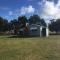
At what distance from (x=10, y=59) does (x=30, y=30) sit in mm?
47141

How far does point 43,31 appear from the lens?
5678 centimetres

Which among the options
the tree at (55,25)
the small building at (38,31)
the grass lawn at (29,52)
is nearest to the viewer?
the grass lawn at (29,52)

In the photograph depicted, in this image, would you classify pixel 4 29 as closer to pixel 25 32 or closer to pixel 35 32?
pixel 25 32

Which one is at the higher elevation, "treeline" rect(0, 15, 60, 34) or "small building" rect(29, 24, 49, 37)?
"treeline" rect(0, 15, 60, 34)

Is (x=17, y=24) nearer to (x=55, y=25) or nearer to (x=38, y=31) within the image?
(x=55, y=25)

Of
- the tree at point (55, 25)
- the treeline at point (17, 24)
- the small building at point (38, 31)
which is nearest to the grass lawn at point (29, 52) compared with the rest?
the small building at point (38, 31)

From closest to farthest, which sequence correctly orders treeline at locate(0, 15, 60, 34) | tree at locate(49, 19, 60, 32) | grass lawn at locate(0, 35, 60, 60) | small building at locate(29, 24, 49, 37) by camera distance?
1. grass lawn at locate(0, 35, 60, 60)
2. small building at locate(29, 24, 49, 37)
3. treeline at locate(0, 15, 60, 34)
4. tree at locate(49, 19, 60, 32)

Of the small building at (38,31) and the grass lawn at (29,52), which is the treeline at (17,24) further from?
the grass lawn at (29,52)

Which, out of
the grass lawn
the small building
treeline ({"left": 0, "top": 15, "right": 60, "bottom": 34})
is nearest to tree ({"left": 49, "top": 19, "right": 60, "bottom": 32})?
treeline ({"left": 0, "top": 15, "right": 60, "bottom": 34})

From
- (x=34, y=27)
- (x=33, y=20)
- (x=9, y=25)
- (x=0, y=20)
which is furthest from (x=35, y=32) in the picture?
(x=33, y=20)

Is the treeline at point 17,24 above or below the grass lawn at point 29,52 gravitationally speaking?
above

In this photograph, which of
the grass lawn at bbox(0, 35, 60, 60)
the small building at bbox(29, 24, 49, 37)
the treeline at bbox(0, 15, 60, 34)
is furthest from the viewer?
the treeline at bbox(0, 15, 60, 34)

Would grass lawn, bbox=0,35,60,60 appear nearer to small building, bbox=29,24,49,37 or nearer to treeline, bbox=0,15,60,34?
small building, bbox=29,24,49,37

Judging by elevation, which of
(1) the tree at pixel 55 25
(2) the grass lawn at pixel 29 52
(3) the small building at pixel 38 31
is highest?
(1) the tree at pixel 55 25
